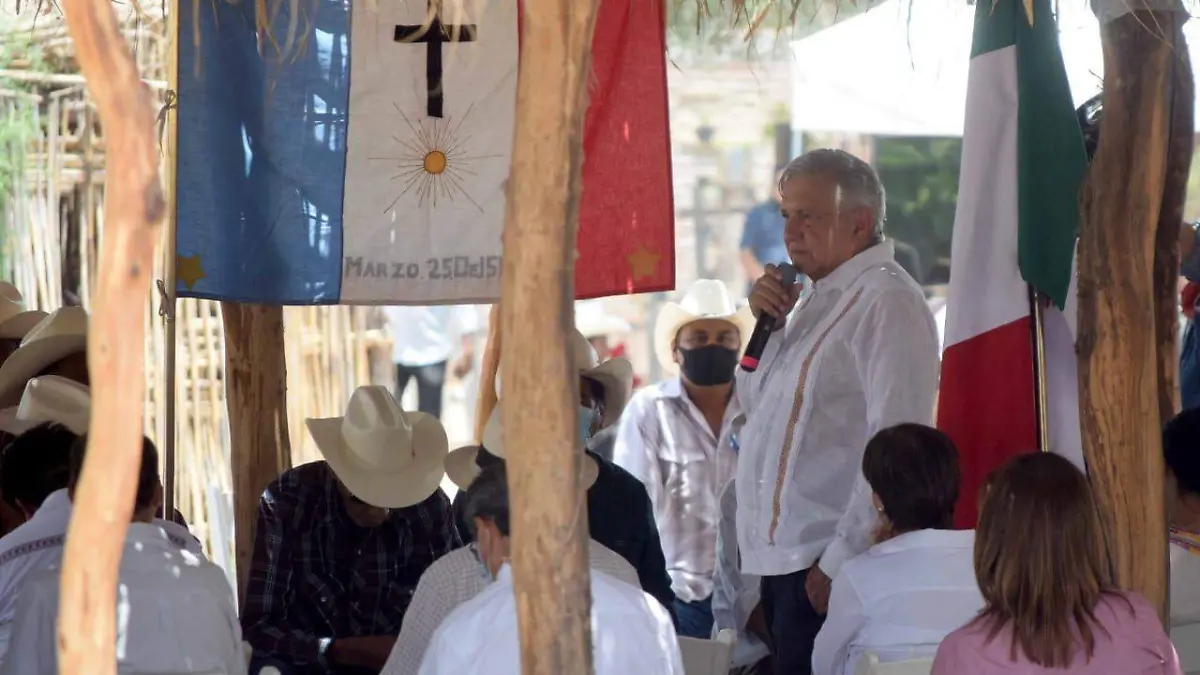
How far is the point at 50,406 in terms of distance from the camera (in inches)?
171

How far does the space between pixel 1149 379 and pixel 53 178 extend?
5.35m

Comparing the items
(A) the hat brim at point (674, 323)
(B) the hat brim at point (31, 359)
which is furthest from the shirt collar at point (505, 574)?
(A) the hat brim at point (674, 323)

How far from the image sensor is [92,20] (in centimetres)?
215

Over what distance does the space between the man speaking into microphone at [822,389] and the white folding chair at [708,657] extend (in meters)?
0.47

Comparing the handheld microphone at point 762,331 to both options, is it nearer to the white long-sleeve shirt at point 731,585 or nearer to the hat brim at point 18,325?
the white long-sleeve shirt at point 731,585

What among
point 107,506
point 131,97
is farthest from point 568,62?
point 107,506

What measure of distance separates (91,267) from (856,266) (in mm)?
4505

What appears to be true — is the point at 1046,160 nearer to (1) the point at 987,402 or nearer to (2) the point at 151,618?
(1) the point at 987,402

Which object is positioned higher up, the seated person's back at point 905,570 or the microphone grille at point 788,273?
the microphone grille at point 788,273

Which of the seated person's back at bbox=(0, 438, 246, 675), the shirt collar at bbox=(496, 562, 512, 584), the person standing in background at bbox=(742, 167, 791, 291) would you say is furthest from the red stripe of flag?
the person standing in background at bbox=(742, 167, 791, 291)

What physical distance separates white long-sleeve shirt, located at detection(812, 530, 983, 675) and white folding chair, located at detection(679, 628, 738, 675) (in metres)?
0.22

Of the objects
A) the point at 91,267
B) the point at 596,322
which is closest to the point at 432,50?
the point at 91,267

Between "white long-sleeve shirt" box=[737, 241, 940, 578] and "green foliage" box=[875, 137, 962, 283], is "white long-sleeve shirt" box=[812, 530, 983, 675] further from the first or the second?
"green foliage" box=[875, 137, 962, 283]

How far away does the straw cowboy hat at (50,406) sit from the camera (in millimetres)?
4328
